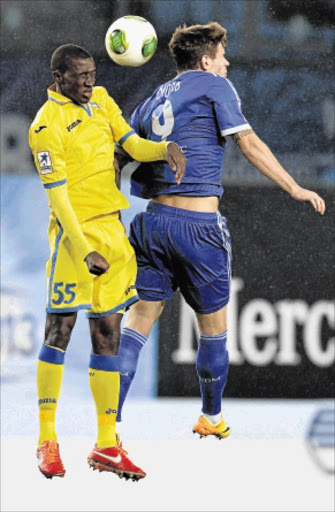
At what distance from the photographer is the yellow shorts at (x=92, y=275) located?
14.0 feet

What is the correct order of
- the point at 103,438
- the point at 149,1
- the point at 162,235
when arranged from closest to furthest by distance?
1. the point at 103,438
2. the point at 162,235
3. the point at 149,1

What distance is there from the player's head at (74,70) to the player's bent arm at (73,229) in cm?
40

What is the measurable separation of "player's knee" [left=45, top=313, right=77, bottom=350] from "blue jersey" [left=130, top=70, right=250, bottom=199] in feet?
2.46

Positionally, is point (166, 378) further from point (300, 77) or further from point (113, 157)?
point (113, 157)

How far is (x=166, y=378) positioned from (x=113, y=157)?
118 inches

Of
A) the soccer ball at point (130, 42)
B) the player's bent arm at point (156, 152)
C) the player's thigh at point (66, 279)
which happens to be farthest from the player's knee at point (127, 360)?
the soccer ball at point (130, 42)

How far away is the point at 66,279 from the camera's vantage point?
4.29m

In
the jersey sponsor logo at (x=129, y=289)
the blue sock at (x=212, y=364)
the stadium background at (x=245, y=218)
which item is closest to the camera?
the jersey sponsor logo at (x=129, y=289)

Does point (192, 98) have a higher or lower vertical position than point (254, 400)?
higher

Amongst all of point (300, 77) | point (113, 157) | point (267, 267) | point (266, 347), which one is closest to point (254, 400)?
point (266, 347)

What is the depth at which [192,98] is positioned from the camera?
4590 mm

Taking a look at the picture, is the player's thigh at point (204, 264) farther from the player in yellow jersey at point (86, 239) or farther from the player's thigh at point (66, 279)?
the player's thigh at point (66, 279)

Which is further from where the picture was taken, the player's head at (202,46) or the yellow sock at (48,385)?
the player's head at (202,46)

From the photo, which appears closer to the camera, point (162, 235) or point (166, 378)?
point (162, 235)
